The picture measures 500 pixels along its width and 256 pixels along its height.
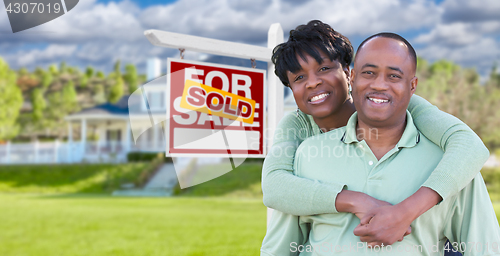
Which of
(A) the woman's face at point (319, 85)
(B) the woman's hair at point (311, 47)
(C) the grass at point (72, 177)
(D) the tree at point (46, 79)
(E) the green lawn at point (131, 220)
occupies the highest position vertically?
(D) the tree at point (46, 79)

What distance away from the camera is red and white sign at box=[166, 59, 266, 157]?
104 inches

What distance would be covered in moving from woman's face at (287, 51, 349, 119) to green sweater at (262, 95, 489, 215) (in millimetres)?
198

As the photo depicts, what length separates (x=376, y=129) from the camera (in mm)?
1616

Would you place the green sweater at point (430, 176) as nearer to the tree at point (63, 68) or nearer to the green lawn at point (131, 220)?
the green lawn at point (131, 220)

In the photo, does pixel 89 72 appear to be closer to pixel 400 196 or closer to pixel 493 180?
pixel 493 180

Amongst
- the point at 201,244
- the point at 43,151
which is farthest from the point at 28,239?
the point at 43,151

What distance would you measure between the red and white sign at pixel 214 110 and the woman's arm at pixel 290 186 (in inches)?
35.6

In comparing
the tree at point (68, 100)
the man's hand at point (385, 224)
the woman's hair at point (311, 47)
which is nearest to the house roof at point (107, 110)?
the tree at point (68, 100)

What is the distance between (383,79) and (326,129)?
55 centimetres

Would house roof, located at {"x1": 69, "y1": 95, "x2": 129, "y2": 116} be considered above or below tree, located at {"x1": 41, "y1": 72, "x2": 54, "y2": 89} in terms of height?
below

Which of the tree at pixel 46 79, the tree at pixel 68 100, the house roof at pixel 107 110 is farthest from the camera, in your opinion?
the tree at pixel 46 79

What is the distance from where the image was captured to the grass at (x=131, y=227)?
768 centimetres

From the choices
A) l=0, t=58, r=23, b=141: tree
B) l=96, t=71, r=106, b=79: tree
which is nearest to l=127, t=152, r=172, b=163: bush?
l=0, t=58, r=23, b=141: tree

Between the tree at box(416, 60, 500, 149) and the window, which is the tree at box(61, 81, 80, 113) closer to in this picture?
the tree at box(416, 60, 500, 149)
